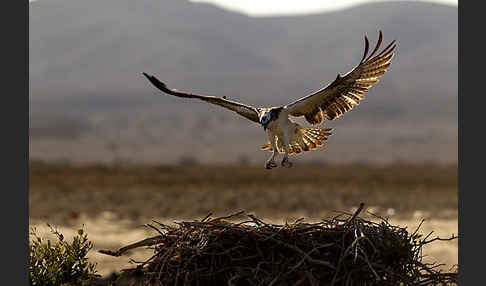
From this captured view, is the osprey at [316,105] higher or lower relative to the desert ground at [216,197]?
higher

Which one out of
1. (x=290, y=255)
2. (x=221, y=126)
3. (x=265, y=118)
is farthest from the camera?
(x=221, y=126)

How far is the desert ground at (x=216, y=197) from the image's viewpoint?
28.8m

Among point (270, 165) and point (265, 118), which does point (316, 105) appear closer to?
point (265, 118)

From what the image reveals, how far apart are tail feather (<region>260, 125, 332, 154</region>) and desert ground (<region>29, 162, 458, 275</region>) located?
1277cm

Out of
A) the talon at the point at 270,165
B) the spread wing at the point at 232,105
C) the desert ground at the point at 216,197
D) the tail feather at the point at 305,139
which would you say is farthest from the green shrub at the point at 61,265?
the desert ground at the point at 216,197

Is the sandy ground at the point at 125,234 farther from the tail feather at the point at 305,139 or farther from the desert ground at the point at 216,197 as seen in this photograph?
the tail feather at the point at 305,139

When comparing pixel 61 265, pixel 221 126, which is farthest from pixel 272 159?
pixel 221 126

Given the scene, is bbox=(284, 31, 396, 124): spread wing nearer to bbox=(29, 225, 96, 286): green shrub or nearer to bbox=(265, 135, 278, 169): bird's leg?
bbox=(265, 135, 278, 169): bird's leg

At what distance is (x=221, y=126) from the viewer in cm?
9688

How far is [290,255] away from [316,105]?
185 cm

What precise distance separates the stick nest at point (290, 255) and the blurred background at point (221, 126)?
13451 millimetres

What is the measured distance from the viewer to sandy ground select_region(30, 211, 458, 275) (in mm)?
20859

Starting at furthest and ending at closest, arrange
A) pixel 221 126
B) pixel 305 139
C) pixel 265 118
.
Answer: pixel 221 126, pixel 305 139, pixel 265 118

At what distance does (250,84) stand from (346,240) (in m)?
115
